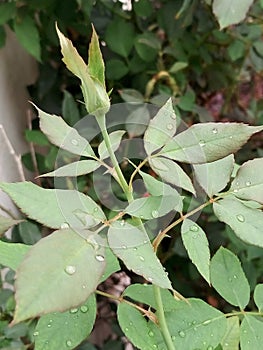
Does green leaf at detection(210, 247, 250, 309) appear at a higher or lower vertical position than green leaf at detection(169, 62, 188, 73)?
higher

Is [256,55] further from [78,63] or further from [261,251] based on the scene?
[78,63]

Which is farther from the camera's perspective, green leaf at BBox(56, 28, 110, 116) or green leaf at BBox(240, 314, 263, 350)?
green leaf at BBox(240, 314, 263, 350)

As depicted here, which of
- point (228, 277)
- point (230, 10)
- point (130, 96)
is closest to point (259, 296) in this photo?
point (228, 277)

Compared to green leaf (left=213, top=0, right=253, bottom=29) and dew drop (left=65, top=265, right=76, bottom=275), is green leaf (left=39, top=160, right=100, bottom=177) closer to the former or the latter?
dew drop (left=65, top=265, right=76, bottom=275)

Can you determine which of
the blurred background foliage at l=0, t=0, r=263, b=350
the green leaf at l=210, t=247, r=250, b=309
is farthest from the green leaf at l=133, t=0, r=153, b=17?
the green leaf at l=210, t=247, r=250, b=309

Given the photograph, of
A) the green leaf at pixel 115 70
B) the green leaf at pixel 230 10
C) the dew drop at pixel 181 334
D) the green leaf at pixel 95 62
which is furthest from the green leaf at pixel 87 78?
the green leaf at pixel 115 70

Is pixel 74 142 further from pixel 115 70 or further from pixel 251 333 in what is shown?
pixel 115 70

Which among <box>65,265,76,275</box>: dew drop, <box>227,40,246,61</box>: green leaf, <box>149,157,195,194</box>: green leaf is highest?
<box>65,265,76,275</box>: dew drop

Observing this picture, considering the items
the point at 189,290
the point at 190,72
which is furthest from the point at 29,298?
the point at 190,72
